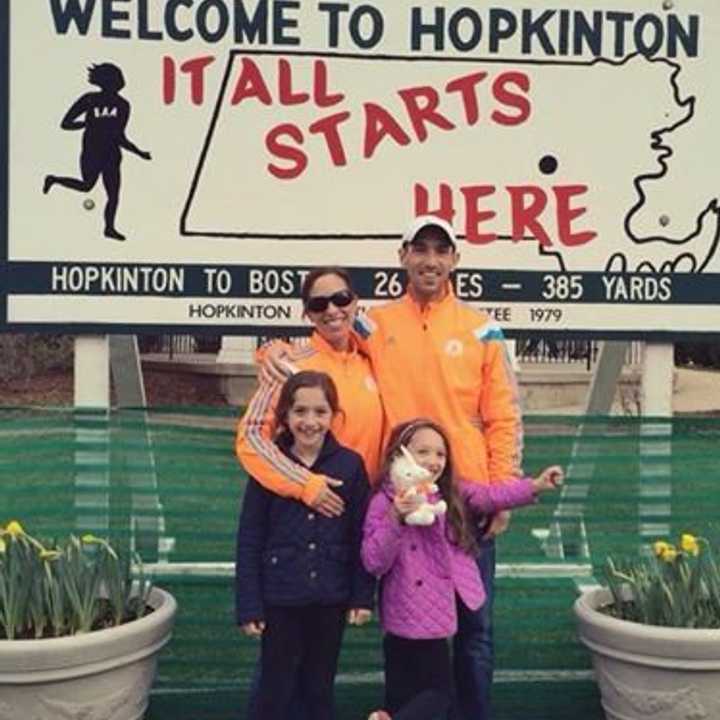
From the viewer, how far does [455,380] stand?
142 inches

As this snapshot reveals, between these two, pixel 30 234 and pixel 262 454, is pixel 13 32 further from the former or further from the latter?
pixel 262 454

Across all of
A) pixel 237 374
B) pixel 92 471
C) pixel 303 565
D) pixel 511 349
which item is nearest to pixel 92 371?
pixel 92 471

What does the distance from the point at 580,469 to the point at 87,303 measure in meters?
2.10

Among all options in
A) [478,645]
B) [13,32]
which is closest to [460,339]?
[478,645]

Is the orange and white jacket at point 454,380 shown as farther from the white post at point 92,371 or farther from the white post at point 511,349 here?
the white post at point 92,371

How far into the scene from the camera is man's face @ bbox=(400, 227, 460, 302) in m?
3.62

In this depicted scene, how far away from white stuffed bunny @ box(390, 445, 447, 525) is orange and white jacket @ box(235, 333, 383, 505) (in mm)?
227

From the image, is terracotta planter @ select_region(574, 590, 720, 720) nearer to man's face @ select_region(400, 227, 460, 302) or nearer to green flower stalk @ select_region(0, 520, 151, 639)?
man's face @ select_region(400, 227, 460, 302)

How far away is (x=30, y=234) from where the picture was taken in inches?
180

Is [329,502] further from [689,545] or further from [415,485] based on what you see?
[689,545]

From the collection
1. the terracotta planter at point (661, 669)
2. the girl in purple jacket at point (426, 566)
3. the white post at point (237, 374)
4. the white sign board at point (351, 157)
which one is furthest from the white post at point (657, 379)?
the white post at point (237, 374)

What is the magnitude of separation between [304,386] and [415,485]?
44cm

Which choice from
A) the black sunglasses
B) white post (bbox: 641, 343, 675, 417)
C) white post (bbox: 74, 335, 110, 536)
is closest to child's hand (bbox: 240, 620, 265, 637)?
the black sunglasses

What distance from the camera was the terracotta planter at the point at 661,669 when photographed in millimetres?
3703
